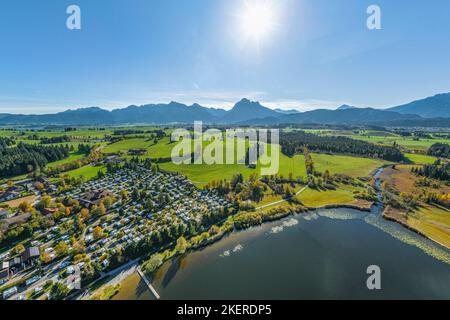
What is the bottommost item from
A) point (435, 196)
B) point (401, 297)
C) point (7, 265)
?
point (401, 297)

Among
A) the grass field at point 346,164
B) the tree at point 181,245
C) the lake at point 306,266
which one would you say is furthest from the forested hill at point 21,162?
the grass field at point 346,164

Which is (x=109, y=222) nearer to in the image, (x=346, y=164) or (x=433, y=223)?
(x=433, y=223)

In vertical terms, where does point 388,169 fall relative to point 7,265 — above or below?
above

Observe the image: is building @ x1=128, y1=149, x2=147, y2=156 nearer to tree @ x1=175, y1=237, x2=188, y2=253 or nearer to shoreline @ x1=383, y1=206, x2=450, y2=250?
tree @ x1=175, y1=237, x2=188, y2=253

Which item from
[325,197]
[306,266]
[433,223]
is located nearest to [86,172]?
[306,266]

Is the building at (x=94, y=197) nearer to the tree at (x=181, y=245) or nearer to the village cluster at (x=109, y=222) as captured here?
the village cluster at (x=109, y=222)

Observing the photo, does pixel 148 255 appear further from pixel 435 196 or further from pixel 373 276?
pixel 435 196
